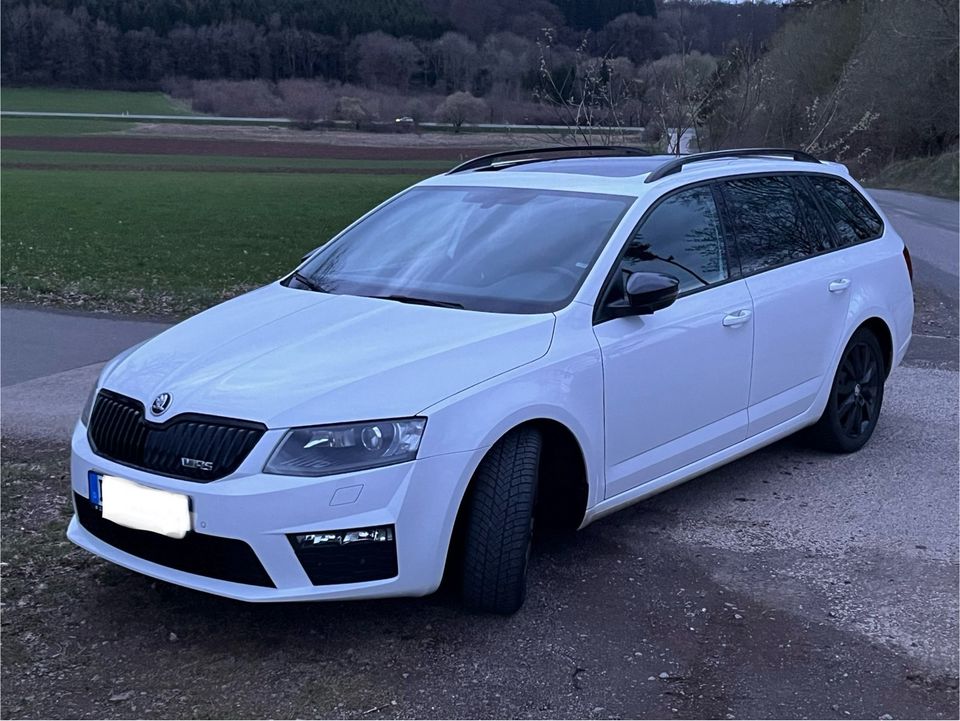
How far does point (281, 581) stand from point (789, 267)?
3.20 metres

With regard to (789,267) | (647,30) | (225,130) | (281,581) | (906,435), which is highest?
(647,30)

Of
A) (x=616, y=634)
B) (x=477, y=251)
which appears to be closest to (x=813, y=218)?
(x=477, y=251)

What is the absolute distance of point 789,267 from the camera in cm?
539

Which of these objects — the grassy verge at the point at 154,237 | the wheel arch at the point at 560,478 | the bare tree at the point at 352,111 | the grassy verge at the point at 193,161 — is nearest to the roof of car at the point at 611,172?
the wheel arch at the point at 560,478

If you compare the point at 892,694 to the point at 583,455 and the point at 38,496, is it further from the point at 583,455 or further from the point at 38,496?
the point at 38,496

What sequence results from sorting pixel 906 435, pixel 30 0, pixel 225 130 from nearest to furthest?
pixel 906 435
pixel 225 130
pixel 30 0

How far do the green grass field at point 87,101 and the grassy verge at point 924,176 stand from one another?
271ft

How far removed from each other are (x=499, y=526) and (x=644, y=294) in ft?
3.88

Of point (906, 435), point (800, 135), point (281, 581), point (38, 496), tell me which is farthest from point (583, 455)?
point (800, 135)

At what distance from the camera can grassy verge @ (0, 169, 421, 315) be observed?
12.3 metres

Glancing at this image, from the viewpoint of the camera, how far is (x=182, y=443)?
353 cm

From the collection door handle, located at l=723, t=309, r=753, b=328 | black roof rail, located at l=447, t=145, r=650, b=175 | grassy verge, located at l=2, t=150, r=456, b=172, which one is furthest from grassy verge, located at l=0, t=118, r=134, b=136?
door handle, located at l=723, t=309, r=753, b=328

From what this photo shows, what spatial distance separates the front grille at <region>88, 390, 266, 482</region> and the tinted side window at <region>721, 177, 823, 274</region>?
2739 mm

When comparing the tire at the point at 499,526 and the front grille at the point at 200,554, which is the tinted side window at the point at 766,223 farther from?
the front grille at the point at 200,554
